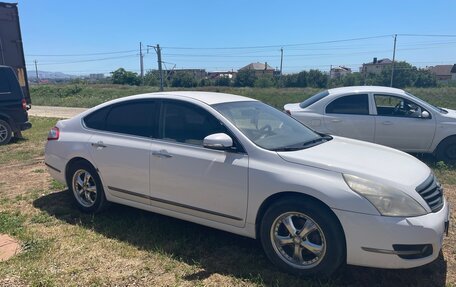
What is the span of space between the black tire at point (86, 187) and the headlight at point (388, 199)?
9.75ft

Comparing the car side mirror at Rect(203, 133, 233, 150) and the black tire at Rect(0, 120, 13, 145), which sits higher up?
the car side mirror at Rect(203, 133, 233, 150)

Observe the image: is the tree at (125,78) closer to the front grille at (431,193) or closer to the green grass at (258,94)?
the green grass at (258,94)

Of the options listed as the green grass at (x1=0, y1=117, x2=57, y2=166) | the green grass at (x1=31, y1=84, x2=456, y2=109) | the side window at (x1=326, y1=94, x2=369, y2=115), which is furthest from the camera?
the green grass at (x1=31, y1=84, x2=456, y2=109)

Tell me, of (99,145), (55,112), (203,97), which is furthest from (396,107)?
(55,112)

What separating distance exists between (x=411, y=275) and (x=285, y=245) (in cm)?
113

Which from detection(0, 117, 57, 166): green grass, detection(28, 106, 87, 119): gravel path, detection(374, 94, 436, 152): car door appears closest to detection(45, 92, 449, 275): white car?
detection(374, 94, 436, 152): car door

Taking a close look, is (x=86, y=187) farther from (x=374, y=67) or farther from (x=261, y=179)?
(x=374, y=67)

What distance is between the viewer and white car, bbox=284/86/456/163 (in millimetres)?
7512

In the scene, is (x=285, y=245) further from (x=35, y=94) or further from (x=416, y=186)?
(x=35, y=94)

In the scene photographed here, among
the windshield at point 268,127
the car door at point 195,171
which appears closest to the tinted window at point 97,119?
the car door at point 195,171

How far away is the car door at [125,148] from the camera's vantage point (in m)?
4.28

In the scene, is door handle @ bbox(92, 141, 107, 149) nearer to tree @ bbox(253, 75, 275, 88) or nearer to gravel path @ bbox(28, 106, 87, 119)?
gravel path @ bbox(28, 106, 87, 119)

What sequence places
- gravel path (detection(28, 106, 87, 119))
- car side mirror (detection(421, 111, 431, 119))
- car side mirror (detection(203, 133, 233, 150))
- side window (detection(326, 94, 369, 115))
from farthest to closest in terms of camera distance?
gravel path (detection(28, 106, 87, 119))
side window (detection(326, 94, 369, 115))
car side mirror (detection(421, 111, 431, 119))
car side mirror (detection(203, 133, 233, 150))

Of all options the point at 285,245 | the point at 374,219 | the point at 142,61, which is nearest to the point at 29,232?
the point at 285,245
